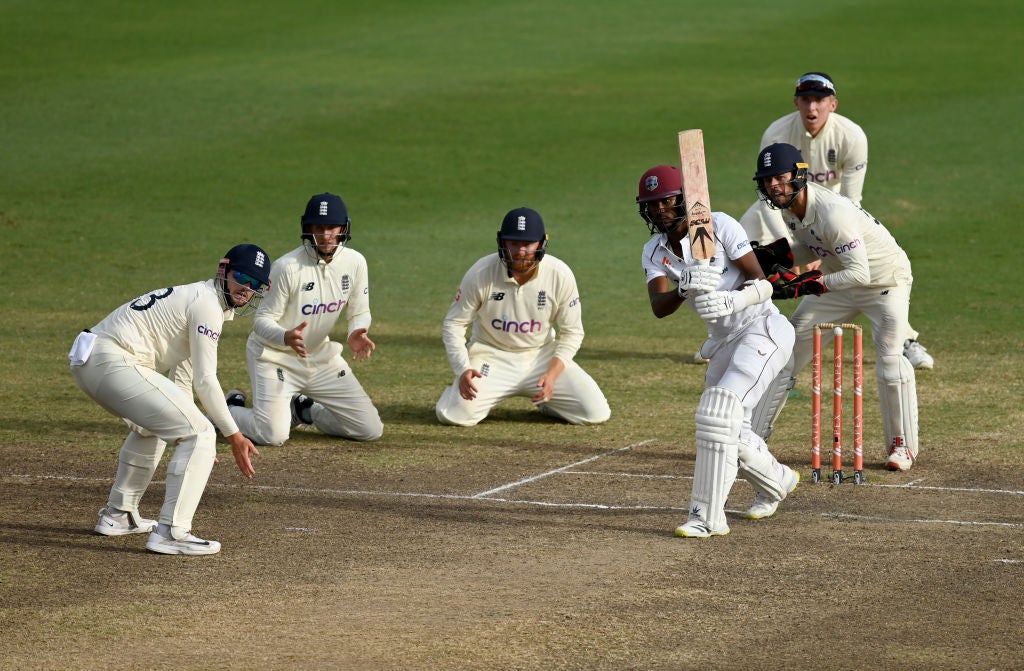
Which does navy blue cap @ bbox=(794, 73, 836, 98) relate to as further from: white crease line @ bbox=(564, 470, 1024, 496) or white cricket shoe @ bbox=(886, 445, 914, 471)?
white crease line @ bbox=(564, 470, 1024, 496)

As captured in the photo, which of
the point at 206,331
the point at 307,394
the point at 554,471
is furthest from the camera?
the point at 307,394

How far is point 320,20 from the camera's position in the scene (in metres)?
34.7

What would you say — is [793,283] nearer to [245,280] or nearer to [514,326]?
[514,326]

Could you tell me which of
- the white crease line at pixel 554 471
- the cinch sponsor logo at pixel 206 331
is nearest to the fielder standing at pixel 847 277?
the white crease line at pixel 554 471

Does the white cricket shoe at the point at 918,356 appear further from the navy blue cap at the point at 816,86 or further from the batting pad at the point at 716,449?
the batting pad at the point at 716,449

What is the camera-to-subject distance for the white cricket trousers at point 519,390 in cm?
1163

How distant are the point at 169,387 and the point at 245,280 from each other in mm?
696

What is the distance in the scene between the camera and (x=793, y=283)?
927 cm

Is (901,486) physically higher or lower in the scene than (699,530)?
higher

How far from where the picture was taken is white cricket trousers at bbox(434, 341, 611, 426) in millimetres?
11633

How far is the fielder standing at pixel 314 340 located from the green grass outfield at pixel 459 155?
48 centimetres

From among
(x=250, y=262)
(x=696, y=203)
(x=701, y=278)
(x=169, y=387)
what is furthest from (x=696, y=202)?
(x=169, y=387)

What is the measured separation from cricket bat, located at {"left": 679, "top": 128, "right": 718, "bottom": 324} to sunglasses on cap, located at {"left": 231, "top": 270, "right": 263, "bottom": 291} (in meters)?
2.34

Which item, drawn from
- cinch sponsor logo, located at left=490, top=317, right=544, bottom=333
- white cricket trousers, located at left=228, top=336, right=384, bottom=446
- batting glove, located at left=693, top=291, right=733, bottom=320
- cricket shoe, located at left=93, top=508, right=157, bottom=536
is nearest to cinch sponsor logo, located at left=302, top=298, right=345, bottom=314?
white cricket trousers, located at left=228, top=336, right=384, bottom=446
